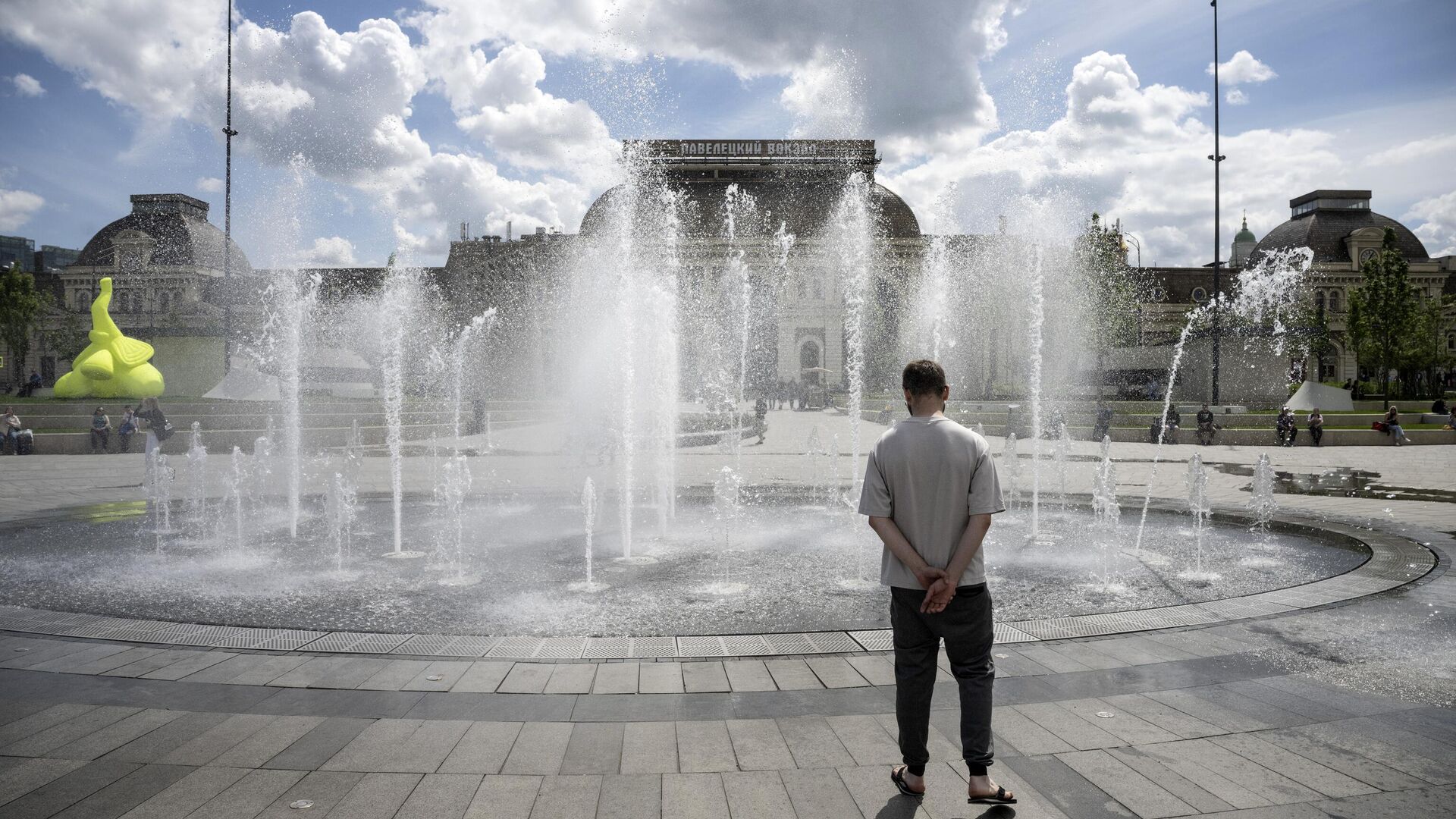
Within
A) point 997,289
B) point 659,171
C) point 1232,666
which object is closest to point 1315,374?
point 997,289

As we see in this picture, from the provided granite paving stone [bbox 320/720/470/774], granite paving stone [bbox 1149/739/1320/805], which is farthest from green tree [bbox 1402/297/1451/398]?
granite paving stone [bbox 320/720/470/774]

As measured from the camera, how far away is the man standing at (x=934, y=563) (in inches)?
123

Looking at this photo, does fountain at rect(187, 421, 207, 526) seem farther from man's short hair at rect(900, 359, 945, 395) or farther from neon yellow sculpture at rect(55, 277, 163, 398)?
neon yellow sculpture at rect(55, 277, 163, 398)

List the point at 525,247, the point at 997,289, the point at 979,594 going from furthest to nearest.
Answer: the point at 525,247 → the point at 997,289 → the point at 979,594

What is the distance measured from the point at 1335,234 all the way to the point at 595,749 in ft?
316

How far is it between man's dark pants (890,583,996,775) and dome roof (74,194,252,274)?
83.9 meters

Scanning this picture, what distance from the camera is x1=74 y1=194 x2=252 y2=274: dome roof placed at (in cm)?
7406

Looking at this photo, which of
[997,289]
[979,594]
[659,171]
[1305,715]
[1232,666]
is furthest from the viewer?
[659,171]

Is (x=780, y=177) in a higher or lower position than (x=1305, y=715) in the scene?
higher

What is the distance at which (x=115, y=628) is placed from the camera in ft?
18.2

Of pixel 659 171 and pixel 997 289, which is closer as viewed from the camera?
pixel 997 289

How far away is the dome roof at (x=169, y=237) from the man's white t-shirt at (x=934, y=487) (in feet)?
275

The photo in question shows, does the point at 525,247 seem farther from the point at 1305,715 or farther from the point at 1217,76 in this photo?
the point at 1305,715

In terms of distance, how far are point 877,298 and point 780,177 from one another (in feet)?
42.1
